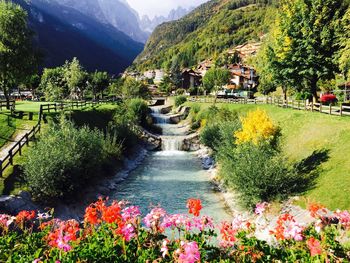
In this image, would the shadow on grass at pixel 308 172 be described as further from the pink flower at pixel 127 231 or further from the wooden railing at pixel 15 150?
the wooden railing at pixel 15 150

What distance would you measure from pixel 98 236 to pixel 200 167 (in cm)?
3236

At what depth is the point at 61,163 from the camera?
24.2 metres

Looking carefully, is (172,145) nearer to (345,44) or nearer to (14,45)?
(14,45)

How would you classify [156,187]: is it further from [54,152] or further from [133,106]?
[133,106]

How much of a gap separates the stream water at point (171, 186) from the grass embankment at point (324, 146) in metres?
7.05

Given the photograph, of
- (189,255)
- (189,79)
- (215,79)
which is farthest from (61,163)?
(189,79)

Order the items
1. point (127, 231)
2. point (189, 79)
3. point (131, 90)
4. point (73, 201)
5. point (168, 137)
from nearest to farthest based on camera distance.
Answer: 1. point (127, 231)
2. point (73, 201)
3. point (168, 137)
4. point (131, 90)
5. point (189, 79)

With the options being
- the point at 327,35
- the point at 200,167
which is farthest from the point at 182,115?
the point at 327,35

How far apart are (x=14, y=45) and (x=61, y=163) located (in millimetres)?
23860

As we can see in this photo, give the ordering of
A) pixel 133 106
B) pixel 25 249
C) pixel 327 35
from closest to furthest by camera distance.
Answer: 1. pixel 25 249
2. pixel 327 35
3. pixel 133 106

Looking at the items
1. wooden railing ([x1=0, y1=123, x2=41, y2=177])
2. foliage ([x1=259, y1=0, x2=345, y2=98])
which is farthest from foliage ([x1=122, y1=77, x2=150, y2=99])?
wooden railing ([x1=0, y1=123, x2=41, y2=177])

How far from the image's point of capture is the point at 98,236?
320 inches

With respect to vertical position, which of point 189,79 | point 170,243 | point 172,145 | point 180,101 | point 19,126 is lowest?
point 172,145

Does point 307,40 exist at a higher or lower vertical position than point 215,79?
higher
